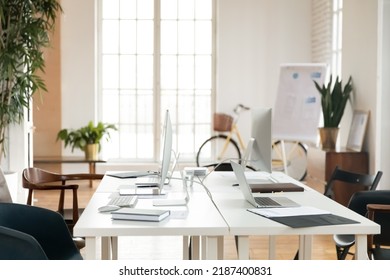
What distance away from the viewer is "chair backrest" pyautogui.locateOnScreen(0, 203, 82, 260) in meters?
3.51

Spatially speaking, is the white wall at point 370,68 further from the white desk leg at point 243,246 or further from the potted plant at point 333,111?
the white desk leg at point 243,246

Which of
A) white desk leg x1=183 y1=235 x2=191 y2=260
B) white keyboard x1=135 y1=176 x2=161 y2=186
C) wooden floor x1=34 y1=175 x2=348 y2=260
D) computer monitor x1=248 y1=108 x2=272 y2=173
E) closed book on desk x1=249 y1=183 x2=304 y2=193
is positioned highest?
computer monitor x1=248 y1=108 x2=272 y2=173

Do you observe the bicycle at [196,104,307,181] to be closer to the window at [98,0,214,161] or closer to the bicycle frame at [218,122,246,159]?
the bicycle frame at [218,122,246,159]

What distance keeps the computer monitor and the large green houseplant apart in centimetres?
351

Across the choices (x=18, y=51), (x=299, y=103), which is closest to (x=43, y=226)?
(x=18, y=51)

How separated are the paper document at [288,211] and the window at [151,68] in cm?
777

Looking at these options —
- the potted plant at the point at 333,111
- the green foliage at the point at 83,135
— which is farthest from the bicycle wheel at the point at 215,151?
the potted plant at the point at 333,111

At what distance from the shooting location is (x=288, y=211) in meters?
3.40

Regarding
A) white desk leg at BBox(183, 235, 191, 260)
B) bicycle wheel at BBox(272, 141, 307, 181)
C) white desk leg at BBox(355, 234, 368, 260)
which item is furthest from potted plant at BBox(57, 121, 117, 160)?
white desk leg at BBox(355, 234, 368, 260)

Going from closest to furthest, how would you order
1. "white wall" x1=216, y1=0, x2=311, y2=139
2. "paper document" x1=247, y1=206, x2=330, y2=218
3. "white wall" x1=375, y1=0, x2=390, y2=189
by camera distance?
1. "paper document" x1=247, y1=206, x2=330, y2=218
2. "white wall" x1=375, y1=0, x2=390, y2=189
3. "white wall" x1=216, y1=0, x2=311, y2=139

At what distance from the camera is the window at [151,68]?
1113 centimetres

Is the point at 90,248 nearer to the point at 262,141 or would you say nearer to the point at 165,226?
the point at 165,226
